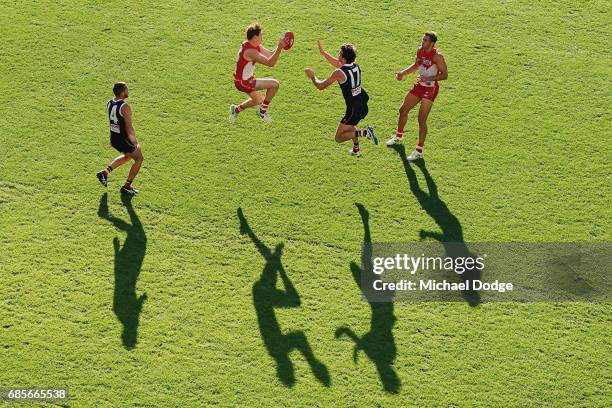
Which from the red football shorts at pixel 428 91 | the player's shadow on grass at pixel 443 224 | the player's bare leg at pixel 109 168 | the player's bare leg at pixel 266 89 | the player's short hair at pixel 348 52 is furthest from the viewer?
the player's bare leg at pixel 266 89

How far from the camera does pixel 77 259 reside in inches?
482

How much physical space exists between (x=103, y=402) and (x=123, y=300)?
1797 millimetres

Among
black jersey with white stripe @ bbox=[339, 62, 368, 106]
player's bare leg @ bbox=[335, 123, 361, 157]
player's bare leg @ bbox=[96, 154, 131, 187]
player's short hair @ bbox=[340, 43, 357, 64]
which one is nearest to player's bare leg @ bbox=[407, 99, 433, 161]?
player's bare leg @ bbox=[335, 123, 361, 157]

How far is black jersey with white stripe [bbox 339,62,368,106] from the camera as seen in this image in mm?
13359

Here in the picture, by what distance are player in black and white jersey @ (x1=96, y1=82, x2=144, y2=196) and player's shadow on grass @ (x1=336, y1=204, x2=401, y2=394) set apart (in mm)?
3947

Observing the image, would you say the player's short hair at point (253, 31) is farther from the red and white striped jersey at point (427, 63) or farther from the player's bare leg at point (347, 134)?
the red and white striped jersey at point (427, 63)

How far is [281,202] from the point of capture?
13.4 metres

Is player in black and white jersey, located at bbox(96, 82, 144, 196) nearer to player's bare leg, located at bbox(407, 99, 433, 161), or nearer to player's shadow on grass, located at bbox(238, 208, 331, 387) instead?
player's shadow on grass, located at bbox(238, 208, 331, 387)

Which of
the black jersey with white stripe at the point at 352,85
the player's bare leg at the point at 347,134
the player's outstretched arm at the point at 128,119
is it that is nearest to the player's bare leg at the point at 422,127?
the player's bare leg at the point at 347,134

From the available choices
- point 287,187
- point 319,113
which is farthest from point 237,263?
point 319,113

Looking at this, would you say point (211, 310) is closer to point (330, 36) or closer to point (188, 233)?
point (188, 233)

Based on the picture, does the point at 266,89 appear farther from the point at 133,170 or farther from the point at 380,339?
the point at 380,339

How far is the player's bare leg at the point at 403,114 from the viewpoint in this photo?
14336 mm

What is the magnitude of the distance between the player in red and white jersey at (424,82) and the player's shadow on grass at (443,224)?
544 millimetres
